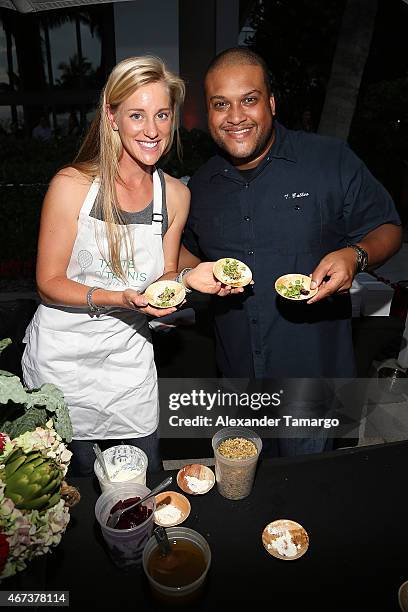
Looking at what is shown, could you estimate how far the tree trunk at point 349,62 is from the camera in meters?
6.16

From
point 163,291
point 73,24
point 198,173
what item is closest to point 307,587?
point 163,291

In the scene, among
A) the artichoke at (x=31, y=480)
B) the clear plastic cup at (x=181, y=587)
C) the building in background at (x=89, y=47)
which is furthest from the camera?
the building in background at (x=89, y=47)

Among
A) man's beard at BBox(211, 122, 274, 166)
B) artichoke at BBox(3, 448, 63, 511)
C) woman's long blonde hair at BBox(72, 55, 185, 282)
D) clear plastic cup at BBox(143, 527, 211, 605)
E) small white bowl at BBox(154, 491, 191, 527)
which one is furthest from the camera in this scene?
man's beard at BBox(211, 122, 274, 166)

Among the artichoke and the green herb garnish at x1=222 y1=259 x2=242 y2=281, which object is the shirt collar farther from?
the artichoke

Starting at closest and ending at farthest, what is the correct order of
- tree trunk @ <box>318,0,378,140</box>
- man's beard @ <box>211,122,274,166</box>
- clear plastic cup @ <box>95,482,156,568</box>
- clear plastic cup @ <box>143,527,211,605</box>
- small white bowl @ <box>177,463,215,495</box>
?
clear plastic cup @ <box>143,527,211,605</box>
clear plastic cup @ <box>95,482,156,568</box>
small white bowl @ <box>177,463,215,495</box>
man's beard @ <box>211,122,274,166</box>
tree trunk @ <box>318,0,378,140</box>

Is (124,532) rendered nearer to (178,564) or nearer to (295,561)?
(178,564)

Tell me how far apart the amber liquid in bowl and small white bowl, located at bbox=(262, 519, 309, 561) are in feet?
0.77

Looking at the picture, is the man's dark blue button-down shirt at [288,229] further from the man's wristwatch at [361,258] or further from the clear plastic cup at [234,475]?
the clear plastic cup at [234,475]

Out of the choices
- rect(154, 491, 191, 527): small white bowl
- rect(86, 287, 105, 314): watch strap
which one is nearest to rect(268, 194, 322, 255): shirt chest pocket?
A: rect(86, 287, 105, 314): watch strap

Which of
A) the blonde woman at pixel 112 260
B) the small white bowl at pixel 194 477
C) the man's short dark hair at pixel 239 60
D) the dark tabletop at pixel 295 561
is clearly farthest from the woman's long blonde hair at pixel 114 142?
the dark tabletop at pixel 295 561

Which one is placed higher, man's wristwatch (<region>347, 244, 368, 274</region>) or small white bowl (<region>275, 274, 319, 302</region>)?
man's wristwatch (<region>347, 244, 368, 274</region>)

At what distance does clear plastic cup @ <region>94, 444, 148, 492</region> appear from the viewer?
1.62 m

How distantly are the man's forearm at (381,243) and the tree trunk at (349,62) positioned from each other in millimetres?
4502

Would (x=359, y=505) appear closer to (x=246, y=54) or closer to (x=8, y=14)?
(x=246, y=54)
